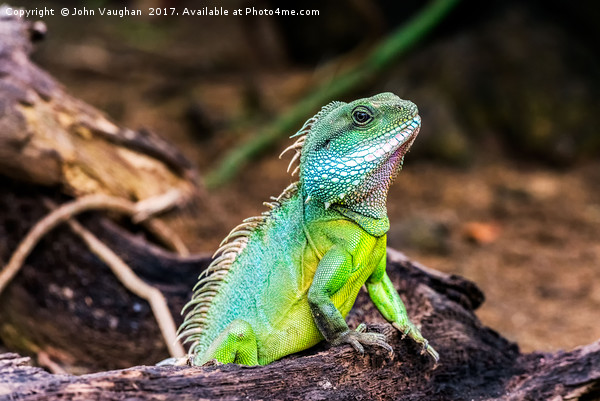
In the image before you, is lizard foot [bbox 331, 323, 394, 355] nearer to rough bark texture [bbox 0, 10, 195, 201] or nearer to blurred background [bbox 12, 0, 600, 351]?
rough bark texture [bbox 0, 10, 195, 201]

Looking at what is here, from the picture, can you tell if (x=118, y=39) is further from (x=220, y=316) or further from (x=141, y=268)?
(x=220, y=316)

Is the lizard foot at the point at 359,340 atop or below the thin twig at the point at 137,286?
below

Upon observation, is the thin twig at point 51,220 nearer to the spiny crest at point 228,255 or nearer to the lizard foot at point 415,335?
the spiny crest at point 228,255

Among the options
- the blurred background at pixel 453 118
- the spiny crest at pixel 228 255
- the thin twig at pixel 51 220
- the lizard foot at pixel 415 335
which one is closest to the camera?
the lizard foot at pixel 415 335

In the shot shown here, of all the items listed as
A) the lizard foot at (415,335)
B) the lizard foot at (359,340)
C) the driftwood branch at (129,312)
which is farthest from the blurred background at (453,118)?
the lizard foot at (359,340)

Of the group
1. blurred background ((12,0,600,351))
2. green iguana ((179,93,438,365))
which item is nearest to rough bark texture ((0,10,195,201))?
blurred background ((12,0,600,351))

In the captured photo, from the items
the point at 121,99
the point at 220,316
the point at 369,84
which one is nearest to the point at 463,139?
the point at 369,84

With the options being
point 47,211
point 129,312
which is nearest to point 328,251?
point 129,312
